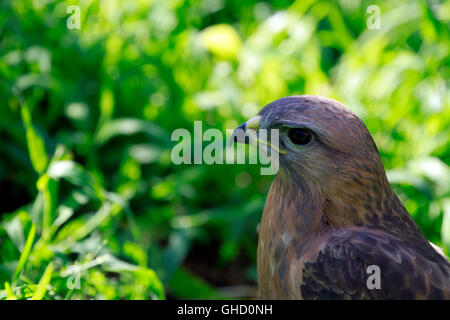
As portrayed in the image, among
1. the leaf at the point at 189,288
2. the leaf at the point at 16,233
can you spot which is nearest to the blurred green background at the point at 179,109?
the leaf at the point at 189,288

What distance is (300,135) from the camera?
1924 millimetres

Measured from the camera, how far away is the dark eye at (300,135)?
6.26 ft

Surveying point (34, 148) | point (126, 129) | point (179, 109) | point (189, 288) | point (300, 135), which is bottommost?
point (189, 288)

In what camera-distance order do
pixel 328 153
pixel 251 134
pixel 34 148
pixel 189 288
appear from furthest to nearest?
pixel 189 288 → pixel 34 148 → pixel 251 134 → pixel 328 153

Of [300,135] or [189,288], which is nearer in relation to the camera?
[300,135]

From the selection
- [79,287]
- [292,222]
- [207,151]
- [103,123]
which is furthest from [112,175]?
[292,222]

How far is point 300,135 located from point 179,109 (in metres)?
1.90

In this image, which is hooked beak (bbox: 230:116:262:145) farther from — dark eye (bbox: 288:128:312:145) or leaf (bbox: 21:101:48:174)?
leaf (bbox: 21:101:48:174)

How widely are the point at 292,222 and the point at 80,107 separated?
2021 millimetres

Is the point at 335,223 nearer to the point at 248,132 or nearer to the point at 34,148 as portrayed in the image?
the point at 248,132

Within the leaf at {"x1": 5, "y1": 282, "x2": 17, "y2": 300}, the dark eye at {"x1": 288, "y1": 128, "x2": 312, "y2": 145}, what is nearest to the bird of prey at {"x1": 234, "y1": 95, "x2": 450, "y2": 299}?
the dark eye at {"x1": 288, "y1": 128, "x2": 312, "y2": 145}

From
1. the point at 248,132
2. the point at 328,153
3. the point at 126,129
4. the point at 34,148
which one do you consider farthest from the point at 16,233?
the point at 328,153

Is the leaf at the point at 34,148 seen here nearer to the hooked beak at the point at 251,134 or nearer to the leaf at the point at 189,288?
the leaf at the point at 189,288
